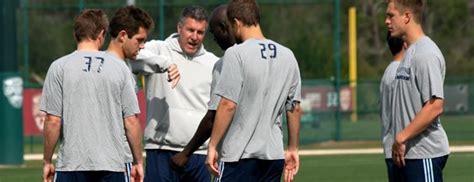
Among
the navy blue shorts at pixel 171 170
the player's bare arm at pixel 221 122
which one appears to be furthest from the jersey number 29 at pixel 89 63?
the navy blue shorts at pixel 171 170

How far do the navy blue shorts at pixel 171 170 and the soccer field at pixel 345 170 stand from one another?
686 cm

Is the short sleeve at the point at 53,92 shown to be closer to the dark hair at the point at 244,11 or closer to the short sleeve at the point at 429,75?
the dark hair at the point at 244,11

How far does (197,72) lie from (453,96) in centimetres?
2263

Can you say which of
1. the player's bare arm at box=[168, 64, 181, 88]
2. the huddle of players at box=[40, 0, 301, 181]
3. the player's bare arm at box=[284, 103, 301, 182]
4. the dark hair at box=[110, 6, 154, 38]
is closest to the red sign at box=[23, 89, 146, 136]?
the player's bare arm at box=[168, 64, 181, 88]

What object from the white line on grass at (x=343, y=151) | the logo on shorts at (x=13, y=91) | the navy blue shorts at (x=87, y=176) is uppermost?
the navy blue shorts at (x=87, y=176)

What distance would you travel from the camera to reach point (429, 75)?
8164 mm

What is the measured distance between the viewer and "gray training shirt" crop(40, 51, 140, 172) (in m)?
8.37

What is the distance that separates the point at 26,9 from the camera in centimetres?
2977

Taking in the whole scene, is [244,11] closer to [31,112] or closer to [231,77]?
[231,77]

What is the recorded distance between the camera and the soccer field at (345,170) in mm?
17375

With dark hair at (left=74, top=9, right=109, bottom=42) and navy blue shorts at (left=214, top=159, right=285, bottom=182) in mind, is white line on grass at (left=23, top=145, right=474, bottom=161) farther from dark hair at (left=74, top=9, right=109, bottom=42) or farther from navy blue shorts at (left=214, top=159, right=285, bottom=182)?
navy blue shorts at (left=214, top=159, right=285, bottom=182)

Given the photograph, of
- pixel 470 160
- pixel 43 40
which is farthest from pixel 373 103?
pixel 470 160

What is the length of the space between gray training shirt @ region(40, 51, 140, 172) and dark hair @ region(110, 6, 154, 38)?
0.46m

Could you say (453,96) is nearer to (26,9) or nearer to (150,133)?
(26,9)
